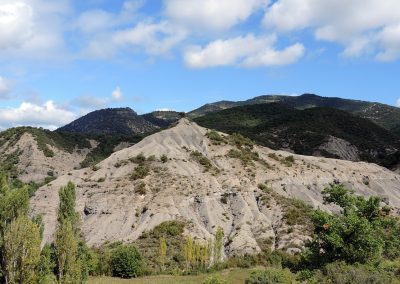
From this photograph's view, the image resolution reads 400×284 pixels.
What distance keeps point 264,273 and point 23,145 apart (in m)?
121

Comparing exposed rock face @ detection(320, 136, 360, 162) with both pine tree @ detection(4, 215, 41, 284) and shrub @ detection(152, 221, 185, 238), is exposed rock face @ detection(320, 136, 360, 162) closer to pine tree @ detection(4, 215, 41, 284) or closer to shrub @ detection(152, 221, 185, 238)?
shrub @ detection(152, 221, 185, 238)

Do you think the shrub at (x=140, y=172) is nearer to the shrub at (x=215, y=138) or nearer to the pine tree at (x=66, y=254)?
the shrub at (x=215, y=138)

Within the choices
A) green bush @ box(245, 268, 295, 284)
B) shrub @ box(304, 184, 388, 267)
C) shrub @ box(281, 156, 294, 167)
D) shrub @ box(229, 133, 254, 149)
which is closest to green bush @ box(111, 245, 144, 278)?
green bush @ box(245, 268, 295, 284)

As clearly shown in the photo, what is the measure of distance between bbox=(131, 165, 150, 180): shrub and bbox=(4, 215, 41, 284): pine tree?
1655 inches

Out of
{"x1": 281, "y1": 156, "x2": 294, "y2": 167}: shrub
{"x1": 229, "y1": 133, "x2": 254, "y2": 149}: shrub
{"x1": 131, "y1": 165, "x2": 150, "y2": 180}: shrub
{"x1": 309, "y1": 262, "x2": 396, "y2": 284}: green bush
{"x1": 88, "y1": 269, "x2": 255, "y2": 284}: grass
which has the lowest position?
{"x1": 88, "y1": 269, "x2": 255, "y2": 284}: grass

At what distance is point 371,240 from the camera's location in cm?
3491

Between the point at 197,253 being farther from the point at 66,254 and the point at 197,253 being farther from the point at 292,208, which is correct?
the point at 66,254

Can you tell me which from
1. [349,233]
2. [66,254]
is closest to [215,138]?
[66,254]

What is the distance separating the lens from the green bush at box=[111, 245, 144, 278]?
54719 millimetres

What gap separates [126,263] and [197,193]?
75.9 ft

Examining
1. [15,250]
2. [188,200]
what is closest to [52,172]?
[188,200]

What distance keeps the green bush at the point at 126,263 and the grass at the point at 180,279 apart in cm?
147

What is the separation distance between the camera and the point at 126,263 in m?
54.6

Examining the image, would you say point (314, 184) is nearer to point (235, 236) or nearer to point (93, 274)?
point (235, 236)
